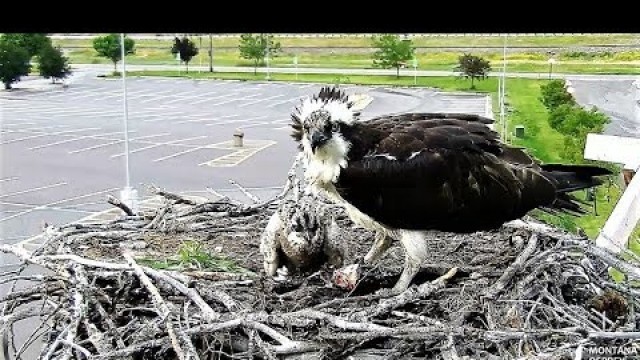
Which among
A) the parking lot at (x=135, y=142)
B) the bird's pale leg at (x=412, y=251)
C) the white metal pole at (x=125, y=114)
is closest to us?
the bird's pale leg at (x=412, y=251)

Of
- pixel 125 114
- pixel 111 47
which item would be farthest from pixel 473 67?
pixel 125 114

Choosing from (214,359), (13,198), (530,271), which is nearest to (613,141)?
(530,271)

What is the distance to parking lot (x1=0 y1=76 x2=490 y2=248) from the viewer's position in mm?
2465

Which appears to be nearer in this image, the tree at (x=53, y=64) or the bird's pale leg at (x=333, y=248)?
the bird's pale leg at (x=333, y=248)

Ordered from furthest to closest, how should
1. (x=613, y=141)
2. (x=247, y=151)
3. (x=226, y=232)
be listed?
(x=247, y=151), (x=226, y=232), (x=613, y=141)

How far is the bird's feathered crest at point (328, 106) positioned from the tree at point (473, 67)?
42 centimetres

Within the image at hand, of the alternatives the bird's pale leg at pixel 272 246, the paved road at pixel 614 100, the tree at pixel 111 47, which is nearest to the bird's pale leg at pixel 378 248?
the bird's pale leg at pixel 272 246

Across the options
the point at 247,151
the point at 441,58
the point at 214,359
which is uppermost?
the point at 441,58

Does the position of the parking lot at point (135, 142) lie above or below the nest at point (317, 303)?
above

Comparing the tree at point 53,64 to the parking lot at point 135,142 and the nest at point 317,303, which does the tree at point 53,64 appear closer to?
the parking lot at point 135,142

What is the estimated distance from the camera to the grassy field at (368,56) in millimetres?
1831
